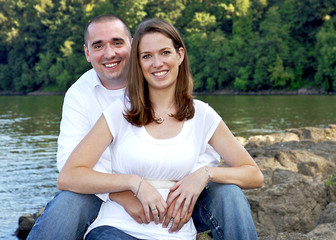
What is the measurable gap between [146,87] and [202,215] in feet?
2.36

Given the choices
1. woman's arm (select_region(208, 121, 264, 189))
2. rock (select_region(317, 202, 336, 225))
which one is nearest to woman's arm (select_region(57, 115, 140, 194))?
woman's arm (select_region(208, 121, 264, 189))

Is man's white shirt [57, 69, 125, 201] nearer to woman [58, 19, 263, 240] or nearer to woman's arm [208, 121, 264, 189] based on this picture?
woman [58, 19, 263, 240]

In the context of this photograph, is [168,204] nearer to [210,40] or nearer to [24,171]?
[24,171]

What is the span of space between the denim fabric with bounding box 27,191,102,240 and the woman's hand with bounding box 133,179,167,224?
257 millimetres

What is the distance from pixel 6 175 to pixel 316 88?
125 feet

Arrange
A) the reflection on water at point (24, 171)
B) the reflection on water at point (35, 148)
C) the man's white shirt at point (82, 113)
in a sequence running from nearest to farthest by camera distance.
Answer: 1. the man's white shirt at point (82, 113)
2. the reflection on water at point (24, 171)
3. the reflection on water at point (35, 148)

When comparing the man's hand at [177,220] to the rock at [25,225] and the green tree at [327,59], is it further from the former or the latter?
the green tree at [327,59]

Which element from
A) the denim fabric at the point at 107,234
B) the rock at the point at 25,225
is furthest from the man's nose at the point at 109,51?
the rock at the point at 25,225

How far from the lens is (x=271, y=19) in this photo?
49938 mm

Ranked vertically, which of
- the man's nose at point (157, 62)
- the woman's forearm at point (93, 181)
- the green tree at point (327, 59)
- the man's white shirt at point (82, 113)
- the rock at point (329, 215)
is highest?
the man's nose at point (157, 62)

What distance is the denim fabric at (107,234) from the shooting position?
2201 millimetres

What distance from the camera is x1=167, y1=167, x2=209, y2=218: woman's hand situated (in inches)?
91.6

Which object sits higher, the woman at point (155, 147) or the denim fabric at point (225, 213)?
the woman at point (155, 147)

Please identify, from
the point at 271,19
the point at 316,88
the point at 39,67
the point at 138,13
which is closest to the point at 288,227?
the point at 316,88
